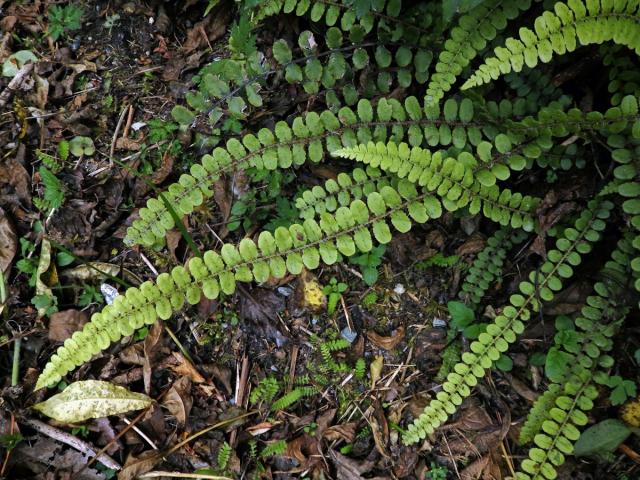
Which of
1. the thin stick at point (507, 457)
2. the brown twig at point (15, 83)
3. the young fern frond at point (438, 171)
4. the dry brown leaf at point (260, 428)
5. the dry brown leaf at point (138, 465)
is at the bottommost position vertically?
the dry brown leaf at point (138, 465)

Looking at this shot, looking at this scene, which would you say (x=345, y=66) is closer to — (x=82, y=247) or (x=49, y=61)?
(x=82, y=247)

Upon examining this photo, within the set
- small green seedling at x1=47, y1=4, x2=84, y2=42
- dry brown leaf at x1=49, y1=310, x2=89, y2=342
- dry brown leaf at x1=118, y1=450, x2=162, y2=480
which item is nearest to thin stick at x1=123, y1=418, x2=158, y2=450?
dry brown leaf at x1=118, y1=450, x2=162, y2=480

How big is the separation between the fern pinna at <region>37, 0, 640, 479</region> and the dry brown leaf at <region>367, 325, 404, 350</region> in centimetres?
28

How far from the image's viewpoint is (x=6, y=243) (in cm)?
348

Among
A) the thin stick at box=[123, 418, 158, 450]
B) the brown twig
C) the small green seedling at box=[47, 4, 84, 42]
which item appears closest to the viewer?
the thin stick at box=[123, 418, 158, 450]

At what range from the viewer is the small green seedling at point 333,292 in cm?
326

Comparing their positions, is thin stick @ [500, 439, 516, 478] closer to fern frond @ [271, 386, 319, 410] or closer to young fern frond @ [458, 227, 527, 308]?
young fern frond @ [458, 227, 527, 308]

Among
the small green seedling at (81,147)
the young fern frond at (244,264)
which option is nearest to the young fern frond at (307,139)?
the young fern frond at (244,264)

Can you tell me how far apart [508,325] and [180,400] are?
1998mm

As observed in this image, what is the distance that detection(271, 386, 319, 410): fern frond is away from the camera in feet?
10.1

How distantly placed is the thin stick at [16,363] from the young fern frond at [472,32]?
119 inches

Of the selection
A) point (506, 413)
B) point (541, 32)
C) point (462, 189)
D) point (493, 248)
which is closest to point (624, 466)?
point (506, 413)

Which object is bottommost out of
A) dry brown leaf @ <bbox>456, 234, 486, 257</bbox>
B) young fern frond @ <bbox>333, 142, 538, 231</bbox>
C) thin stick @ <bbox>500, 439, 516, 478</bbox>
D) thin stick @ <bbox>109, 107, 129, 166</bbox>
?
thin stick @ <bbox>500, 439, 516, 478</bbox>

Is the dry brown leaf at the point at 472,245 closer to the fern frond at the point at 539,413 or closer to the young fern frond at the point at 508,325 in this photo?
the young fern frond at the point at 508,325
